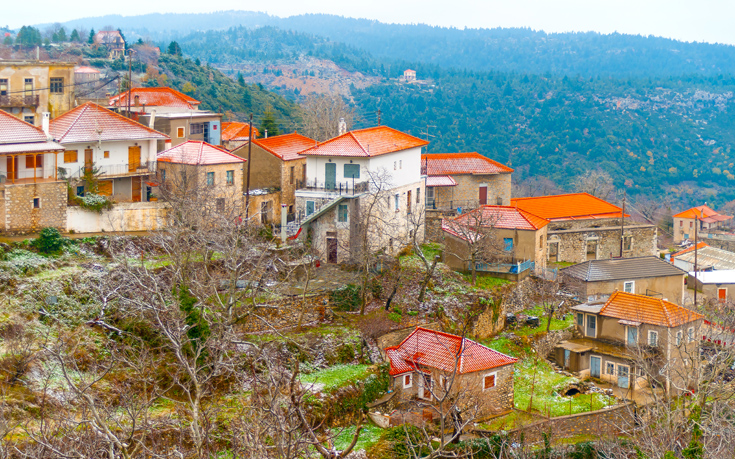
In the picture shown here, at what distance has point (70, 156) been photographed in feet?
152

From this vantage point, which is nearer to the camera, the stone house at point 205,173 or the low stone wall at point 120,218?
the low stone wall at point 120,218

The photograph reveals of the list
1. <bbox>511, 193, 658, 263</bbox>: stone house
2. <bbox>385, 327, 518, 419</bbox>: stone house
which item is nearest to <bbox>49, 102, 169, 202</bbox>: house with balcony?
<bbox>385, 327, 518, 419</bbox>: stone house

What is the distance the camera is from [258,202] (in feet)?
163

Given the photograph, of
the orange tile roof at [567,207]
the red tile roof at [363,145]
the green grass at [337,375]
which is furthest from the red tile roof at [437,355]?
the orange tile roof at [567,207]

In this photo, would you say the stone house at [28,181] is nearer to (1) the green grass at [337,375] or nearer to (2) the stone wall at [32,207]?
(2) the stone wall at [32,207]

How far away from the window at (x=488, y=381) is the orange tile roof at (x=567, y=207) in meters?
25.1

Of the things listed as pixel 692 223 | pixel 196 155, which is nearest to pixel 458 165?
pixel 196 155

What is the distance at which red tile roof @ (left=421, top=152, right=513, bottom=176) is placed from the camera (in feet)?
206

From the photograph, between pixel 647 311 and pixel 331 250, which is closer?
pixel 647 311

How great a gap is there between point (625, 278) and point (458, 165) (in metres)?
16.6

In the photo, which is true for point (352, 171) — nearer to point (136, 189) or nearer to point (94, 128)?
point (136, 189)

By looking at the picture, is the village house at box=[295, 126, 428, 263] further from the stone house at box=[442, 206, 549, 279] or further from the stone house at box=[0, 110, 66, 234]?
the stone house at box=[0, 110, 66, 234]

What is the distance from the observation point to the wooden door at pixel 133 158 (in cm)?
4883

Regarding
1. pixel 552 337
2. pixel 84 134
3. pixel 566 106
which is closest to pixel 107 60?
pixel 84 134
